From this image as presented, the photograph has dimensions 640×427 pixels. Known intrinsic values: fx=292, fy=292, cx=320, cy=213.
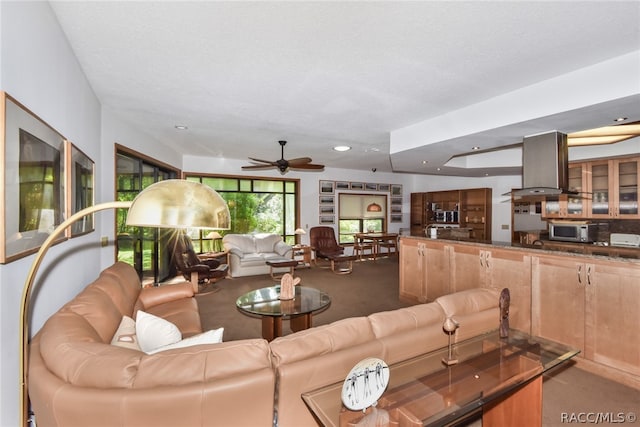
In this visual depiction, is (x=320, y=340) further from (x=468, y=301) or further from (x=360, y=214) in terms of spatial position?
(x=360, y=214)

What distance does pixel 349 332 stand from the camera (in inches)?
60.9

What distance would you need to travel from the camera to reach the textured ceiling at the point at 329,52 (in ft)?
5.74

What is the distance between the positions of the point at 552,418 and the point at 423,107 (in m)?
3.07

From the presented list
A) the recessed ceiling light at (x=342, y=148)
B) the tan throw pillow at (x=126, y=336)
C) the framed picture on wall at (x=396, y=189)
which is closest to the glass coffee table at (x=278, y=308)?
the tan throw pillow at (x=126, y=336)

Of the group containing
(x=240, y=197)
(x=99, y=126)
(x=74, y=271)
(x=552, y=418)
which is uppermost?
(x=99, y=126)

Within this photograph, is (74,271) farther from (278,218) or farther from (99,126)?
(278,218)

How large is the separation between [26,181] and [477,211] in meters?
9.35

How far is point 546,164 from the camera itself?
3.38 metres

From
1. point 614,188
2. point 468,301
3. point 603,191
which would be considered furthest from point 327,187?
point 468,301

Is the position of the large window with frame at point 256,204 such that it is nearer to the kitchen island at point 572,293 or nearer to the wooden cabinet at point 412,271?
the wooden cabinet at point 412,271

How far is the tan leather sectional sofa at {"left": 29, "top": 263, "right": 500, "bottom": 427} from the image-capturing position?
1.08 metres

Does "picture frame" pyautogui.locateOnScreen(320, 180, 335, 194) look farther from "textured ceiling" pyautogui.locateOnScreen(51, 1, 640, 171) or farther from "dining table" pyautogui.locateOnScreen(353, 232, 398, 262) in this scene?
"textured ceiling" pyautogui.locateOnScreen(51, 1, 640, 171)

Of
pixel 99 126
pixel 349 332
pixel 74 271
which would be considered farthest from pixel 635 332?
pixel 99 126

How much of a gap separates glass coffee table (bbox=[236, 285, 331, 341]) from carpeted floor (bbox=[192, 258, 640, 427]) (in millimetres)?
452
